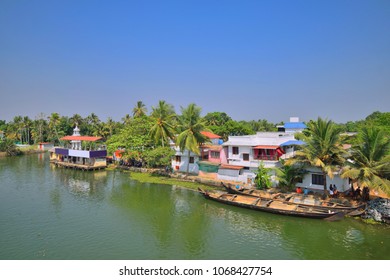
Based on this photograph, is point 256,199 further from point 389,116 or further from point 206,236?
point 389,116

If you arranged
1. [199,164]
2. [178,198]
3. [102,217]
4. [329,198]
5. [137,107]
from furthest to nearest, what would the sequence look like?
[137,107] → [199,164] → [178,198] → [329,198] → [102,217]

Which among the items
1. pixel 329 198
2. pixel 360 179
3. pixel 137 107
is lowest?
pixel 329 198

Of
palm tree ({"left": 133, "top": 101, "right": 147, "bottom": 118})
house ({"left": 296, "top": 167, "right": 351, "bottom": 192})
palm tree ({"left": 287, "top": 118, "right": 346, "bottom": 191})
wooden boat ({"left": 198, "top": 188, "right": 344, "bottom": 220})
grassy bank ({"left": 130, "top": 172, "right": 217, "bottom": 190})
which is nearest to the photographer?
wooden boat ({"left": 198, "top": 188, "right": 344, "bottom": 220})

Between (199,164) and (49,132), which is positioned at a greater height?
(49,132)

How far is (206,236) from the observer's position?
59.3ft

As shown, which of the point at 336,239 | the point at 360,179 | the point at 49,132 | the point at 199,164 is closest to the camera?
the point at 336,239

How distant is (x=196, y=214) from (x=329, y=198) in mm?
11533

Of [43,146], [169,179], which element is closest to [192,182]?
[169,179]

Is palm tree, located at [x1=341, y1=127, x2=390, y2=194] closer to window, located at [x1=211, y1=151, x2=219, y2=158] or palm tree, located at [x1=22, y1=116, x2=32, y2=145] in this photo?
window, located at [x1=211, y1=151, x2=219, y2=158]

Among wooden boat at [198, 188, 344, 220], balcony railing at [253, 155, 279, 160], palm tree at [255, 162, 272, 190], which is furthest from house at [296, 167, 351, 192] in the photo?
wooden boat at [198, 188, 344, 220]

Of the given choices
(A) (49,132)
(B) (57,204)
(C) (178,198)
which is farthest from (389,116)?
(A) (49,132)

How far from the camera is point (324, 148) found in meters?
22.2

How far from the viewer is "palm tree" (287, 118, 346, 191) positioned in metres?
22.0

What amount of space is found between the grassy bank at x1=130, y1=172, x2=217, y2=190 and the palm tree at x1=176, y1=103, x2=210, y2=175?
157 inches
